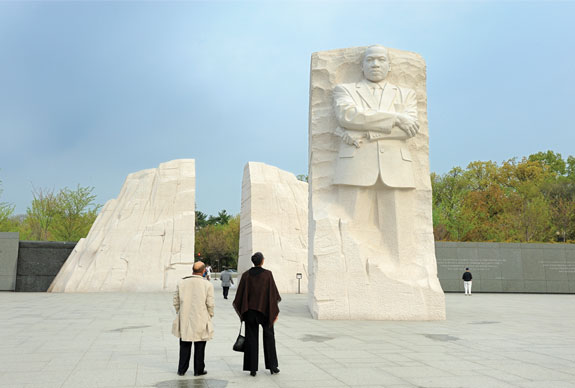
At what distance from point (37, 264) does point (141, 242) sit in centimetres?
468

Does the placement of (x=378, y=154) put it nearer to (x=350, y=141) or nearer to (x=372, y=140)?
(x=372, y=140)

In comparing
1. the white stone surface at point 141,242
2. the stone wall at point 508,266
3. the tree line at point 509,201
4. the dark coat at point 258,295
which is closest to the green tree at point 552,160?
the tree line at point 509,201

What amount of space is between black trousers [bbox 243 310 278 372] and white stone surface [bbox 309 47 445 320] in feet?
13.8

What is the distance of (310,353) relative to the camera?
17.7ft

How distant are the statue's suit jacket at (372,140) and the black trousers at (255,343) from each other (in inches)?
196

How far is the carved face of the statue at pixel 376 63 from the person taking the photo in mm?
9383

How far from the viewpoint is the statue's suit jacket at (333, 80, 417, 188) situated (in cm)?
893

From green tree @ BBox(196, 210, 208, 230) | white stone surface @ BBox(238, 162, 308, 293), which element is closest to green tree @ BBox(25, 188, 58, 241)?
white stone surface @ BBox(238, 162, 308, 293)

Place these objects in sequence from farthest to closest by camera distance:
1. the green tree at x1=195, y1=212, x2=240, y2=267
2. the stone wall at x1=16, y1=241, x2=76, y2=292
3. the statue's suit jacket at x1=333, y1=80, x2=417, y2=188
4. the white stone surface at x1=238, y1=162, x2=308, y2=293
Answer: the green tree at x1=195, y1=212, x2=240, y2=267
the stone wall at x1=16, y1=241, x2=76, y2=292
the white stone surface at x1=238, y1=162, x2=308, y2=293
the statue's suit jacket at x1=333, y1=80, x2=417, y2=188

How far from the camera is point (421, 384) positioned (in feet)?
13.2

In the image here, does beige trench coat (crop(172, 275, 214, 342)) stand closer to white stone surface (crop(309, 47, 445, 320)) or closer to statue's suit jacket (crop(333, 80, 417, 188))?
white stone surface (crop(309, 47, 445, 320))

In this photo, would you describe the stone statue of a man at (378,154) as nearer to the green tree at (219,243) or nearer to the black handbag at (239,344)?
the black handbag at (239,344)

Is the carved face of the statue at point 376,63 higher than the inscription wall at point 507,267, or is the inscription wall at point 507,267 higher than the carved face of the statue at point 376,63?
the carved face of the statue at point 376,63

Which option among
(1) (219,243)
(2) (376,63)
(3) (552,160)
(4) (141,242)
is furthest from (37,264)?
(3) (552,160)
